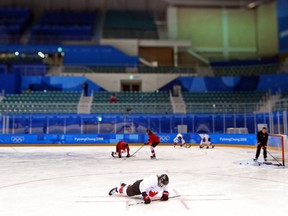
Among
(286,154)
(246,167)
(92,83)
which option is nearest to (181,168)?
(246,167)

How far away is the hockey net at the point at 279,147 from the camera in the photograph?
1101cm

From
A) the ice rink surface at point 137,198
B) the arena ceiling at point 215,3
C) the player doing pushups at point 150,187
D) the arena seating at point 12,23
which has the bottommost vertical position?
the ice rink surface at point 137,198

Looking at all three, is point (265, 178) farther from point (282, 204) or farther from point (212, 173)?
point (282, 204)

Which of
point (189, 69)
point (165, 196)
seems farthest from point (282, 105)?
point (165, 196)

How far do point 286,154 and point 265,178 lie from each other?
4011 mm

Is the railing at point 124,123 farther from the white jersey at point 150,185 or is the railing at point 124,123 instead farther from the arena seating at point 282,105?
the white jersey at point 150,185

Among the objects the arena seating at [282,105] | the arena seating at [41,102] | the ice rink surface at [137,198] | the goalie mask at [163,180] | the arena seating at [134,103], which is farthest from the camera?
the arena seating at [134,103]

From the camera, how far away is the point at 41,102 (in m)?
26.1

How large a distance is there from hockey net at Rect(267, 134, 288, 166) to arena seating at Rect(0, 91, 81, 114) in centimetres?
1630

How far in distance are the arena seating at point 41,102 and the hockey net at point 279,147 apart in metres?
16.3

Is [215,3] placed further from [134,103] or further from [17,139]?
[17,139]

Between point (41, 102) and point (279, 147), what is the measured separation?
20.4 metres

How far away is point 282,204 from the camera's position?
521 centimetres

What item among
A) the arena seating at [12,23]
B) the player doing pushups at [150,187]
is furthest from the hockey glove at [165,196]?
the arena seating at [12,23]
